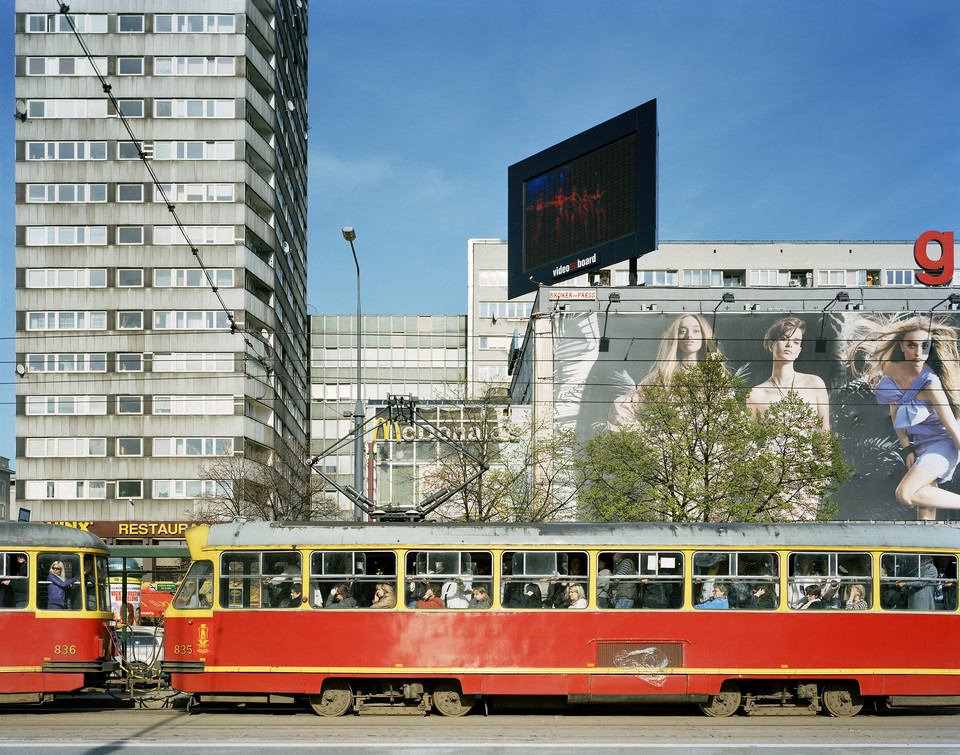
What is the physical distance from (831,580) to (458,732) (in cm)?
636

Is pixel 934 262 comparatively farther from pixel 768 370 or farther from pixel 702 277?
pixel 702 277

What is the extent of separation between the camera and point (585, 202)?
44.7 metres

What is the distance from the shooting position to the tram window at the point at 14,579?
15883 mm

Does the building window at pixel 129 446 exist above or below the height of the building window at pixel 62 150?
below

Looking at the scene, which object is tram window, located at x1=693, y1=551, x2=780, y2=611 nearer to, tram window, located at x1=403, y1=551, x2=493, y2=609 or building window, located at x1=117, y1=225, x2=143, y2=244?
tram window, located at x1=403, y1=551, x2=493, y2=609

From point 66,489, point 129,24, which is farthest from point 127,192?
point 66,489

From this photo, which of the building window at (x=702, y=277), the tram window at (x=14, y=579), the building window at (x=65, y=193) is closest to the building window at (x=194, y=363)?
the building window at (x=65, y=193)

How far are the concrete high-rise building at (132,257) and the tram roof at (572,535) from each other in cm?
3964

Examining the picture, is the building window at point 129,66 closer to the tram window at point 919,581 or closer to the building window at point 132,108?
the building window at point 132,108

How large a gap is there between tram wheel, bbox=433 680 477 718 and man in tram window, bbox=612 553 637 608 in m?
2.86

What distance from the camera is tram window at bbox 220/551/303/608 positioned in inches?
605

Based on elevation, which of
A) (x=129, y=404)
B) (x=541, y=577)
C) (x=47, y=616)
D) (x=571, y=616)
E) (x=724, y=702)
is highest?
(x=129, y=404)

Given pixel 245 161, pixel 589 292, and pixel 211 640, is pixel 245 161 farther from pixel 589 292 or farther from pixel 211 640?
pixel 211 640

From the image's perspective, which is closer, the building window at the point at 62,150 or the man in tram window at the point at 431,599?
the man in tram window at the point at 431,599
